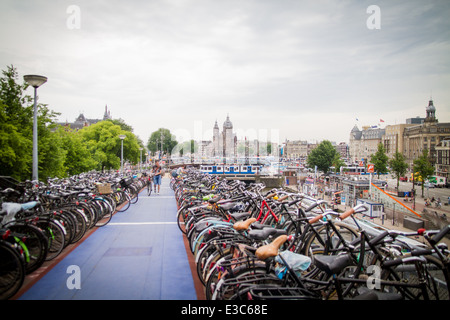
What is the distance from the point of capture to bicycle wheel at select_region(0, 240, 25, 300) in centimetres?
330

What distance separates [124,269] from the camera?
4258 mm

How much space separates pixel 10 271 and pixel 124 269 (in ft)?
4.54

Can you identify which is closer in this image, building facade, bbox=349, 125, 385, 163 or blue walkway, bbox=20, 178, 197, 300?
blue walkway, bbox=20, 178, 197, 300

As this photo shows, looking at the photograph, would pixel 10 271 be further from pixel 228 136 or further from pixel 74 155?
pixel 228 136

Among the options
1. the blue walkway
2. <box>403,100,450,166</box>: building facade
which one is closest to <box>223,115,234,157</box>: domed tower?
<box>403,100,450,166</box>: building facade

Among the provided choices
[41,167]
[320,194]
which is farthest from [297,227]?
[320,194]

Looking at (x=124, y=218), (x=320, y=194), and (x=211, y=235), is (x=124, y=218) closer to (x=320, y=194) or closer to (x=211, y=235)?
(x=211, y=235)

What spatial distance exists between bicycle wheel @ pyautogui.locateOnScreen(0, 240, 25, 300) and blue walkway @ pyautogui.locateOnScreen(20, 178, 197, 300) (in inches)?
6.8

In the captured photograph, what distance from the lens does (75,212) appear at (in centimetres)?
555

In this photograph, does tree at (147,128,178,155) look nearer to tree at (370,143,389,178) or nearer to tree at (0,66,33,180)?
tree at (370,143,389,178)

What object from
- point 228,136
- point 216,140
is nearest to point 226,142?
point 228,136

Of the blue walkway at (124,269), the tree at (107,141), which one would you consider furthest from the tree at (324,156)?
the blue walkway at (124,269)

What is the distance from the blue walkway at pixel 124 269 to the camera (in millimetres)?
3529

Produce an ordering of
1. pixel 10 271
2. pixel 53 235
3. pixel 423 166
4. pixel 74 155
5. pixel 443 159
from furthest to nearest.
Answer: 1. pixel 443 159
2. pixel 423 166
3. pixel 74 155
4. pixel 53 235
5. pixel 10 271
